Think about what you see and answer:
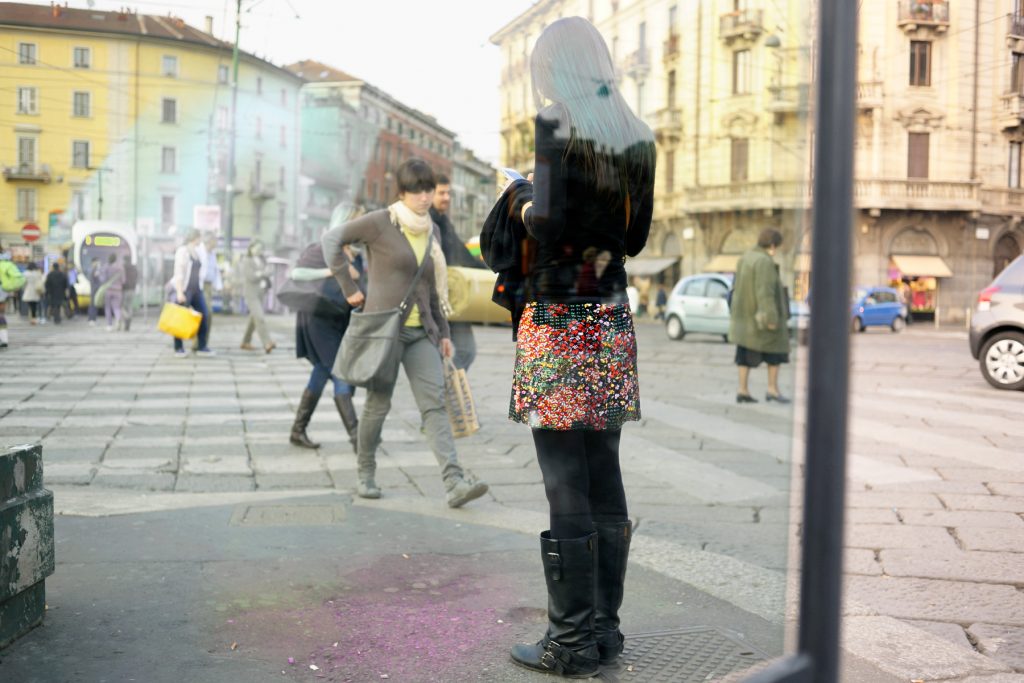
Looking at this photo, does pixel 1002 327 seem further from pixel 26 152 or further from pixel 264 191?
pixel 26 152

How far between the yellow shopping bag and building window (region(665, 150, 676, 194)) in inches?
392

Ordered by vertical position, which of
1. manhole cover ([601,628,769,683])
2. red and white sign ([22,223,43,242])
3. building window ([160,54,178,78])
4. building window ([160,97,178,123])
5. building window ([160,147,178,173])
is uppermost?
building window ([160,54,178,78])

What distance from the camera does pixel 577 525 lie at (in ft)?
8.18

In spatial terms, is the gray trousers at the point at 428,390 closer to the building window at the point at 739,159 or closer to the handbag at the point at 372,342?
the handbag at the point at 372,342

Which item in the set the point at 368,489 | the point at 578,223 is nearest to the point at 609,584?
the point at 578,223

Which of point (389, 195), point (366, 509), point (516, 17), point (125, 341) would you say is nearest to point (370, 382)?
point (366, 509)

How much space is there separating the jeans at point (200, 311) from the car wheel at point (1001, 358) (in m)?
8.85

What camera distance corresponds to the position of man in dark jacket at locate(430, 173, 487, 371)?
3568 millimetres

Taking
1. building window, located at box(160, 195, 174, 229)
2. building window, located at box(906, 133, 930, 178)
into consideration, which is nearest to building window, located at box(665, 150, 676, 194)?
building window, located at box(160, 195, 174, 229)

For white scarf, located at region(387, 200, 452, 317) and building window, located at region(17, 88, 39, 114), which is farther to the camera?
white scarf, located at region(387, 200, 452, 317)

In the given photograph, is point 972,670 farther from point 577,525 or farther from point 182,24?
point 182,24

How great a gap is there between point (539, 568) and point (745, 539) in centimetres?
95

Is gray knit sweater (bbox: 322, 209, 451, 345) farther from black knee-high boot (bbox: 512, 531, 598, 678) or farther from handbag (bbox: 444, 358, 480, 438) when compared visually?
black knee-high boot (bbox: 512, 531, 598, 678)

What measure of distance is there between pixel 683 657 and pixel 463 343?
10.3ft
